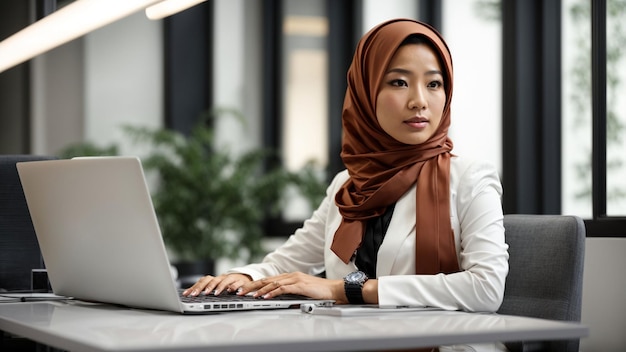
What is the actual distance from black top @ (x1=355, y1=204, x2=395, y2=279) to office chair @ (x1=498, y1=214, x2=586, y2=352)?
292mm

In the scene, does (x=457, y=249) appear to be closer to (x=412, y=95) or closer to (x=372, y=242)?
(x=372, y=242)

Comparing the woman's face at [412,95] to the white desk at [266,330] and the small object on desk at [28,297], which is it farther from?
the small object on desk at [28,297]

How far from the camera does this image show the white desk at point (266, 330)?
1340 mm

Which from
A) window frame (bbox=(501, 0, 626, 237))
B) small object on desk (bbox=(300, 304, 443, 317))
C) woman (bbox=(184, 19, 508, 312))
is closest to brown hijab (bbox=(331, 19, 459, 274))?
woman (bbox=(184, 19, 508, 312))

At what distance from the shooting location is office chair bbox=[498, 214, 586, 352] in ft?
6.68

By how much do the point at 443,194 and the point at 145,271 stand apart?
0.72m

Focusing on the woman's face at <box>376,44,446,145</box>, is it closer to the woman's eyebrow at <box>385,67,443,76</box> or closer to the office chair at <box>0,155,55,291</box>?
the woman's eyebrow at <box>385,67,443,76</box>

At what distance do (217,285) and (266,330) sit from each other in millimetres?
620

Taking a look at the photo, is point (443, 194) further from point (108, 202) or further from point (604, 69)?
point (604, 69)

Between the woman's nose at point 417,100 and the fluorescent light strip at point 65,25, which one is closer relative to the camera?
the fluorescent light strip at point 65,25

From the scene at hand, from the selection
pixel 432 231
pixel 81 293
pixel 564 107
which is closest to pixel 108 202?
pixel 81 293

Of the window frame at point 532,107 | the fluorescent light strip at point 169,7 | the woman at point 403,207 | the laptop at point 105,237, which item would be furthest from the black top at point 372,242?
the window frame at point 532,107

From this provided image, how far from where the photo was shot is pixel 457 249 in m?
2.14

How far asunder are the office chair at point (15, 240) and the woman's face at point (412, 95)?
1037 mm
